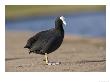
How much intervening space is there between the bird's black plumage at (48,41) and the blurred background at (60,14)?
36 centimetres

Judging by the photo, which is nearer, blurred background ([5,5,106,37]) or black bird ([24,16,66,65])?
black bird ([24,16,66,65])

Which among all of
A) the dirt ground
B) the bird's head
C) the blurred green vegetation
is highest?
the blurred green vegetation

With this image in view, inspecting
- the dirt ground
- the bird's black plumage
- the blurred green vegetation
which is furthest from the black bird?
the blurred green vegetation

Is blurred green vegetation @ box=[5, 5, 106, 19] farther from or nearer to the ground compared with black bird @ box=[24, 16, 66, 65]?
farther from the ground

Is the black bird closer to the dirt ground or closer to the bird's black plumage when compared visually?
the bird's black plumage

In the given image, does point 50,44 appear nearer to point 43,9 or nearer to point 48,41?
point 48,41

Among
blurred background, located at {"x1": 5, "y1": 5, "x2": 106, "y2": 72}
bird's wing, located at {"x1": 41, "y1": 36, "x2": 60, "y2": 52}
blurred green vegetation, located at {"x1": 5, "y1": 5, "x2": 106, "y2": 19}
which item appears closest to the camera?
bird's wing, located at {"x1": 41, "y1": 36, "x2": 60, "y2": 52}

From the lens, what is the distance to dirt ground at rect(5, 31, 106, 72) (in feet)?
18.9

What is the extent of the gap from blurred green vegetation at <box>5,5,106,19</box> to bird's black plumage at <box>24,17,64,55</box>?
1.17 feet

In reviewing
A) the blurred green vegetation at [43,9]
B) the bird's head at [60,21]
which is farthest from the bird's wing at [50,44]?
the blurred green vegetation at [43,9]

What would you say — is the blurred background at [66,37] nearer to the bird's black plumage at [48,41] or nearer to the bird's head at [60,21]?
the bird's black plumage at [48,41]

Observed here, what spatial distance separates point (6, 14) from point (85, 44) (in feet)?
3.63
